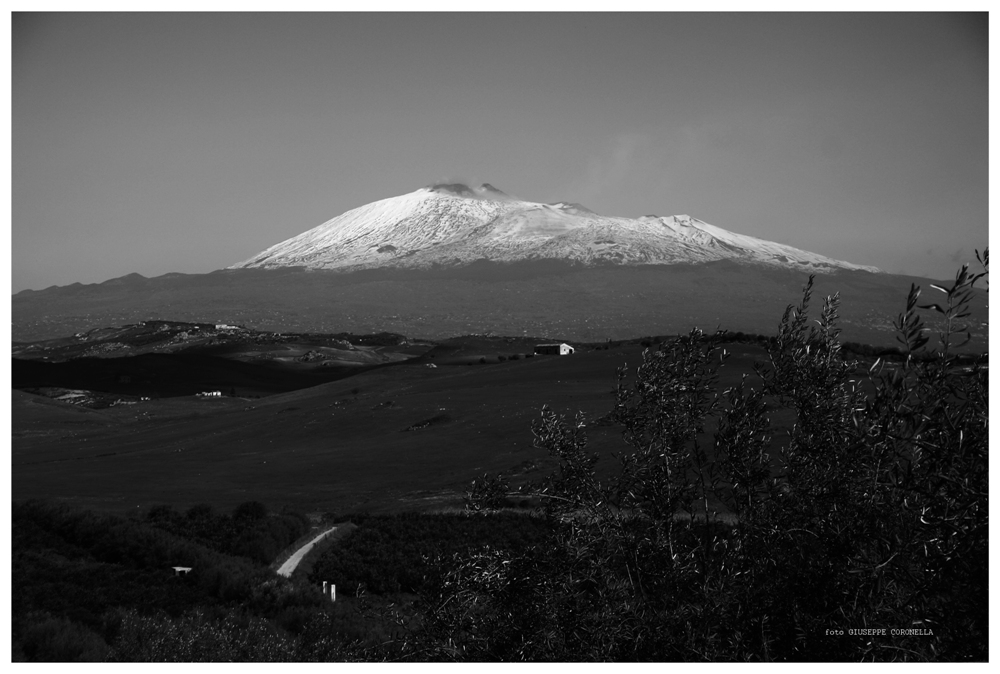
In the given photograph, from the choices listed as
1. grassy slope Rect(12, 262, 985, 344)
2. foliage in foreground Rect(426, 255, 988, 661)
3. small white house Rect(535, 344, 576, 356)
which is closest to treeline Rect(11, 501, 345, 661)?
foliage in foreground Rect(426, 255, 988, 661)

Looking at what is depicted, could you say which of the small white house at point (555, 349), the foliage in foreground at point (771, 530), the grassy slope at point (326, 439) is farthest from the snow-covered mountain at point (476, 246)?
the foliage in foreground at point (771, 530)

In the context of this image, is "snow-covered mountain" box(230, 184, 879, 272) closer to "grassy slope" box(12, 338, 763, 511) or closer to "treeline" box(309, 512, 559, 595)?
"grassy slope" box(12, 338, 763, 511)

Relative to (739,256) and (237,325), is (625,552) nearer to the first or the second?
(237,325)

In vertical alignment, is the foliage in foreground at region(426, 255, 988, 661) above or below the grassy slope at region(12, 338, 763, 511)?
above

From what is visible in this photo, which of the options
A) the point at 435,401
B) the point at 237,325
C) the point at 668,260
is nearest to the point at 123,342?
the point at 237,325

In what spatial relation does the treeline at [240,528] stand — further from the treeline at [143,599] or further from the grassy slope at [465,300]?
the grassy slope at [465,300]

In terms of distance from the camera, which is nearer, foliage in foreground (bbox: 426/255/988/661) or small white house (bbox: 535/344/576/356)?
foliage in foreground (bbox: 426/255/988/661)
